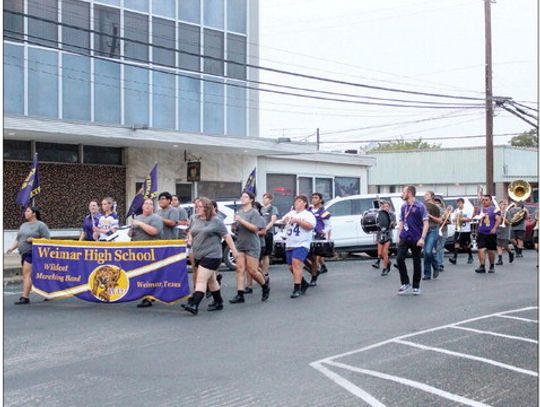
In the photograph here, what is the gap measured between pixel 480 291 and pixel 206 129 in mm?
15067

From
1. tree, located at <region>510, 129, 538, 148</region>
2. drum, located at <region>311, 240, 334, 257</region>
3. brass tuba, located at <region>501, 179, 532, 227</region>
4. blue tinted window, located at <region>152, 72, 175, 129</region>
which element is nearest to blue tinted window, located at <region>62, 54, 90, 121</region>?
blue tinted window, located at <region>152, 72, 175, 129</region>

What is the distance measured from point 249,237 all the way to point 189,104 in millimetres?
14664

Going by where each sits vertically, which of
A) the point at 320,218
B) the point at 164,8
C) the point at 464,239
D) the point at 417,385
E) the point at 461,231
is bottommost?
the point at 417,385

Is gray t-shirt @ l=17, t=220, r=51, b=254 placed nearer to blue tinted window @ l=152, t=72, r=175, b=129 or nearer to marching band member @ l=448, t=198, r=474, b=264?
marching band member @ l=448, t=198, r=474, b=264

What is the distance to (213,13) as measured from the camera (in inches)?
1062

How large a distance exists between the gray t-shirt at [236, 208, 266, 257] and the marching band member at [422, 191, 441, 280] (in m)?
4.65

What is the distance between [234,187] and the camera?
28.5m

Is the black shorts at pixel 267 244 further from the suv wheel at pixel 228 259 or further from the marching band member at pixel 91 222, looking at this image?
the suv wheel at pixel 228 259

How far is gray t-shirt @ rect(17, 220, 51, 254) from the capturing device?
12258 millimetres

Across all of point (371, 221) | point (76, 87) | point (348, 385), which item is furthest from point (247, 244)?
point (76, 87)

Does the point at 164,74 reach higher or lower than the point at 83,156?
higher

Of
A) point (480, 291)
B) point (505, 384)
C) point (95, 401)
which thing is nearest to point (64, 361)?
point (95, 401)

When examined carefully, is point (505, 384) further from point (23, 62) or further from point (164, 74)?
point (164, 74)

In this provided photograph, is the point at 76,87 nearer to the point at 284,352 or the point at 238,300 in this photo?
the point at 238,300
